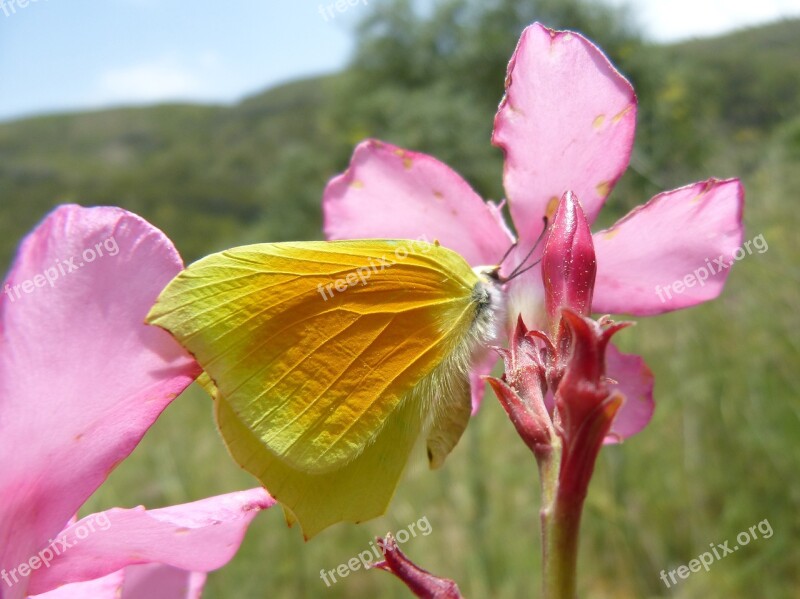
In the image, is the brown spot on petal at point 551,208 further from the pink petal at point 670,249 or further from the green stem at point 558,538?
the green stem at point 558,538

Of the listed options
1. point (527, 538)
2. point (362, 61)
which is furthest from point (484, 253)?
point (362, 61)

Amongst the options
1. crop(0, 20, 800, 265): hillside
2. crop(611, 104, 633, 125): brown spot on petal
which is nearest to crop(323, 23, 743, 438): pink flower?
crop(611, 104, 633, 125): brown spot on petal

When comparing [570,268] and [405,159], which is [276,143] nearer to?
[405,159]

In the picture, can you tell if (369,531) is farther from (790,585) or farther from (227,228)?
(227,228)

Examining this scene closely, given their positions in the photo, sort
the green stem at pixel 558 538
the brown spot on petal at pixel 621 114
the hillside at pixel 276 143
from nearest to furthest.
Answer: the green stem at pixel 558 538
the brown spot on petal at pixel 621 114
the hillside at pixel 276 143

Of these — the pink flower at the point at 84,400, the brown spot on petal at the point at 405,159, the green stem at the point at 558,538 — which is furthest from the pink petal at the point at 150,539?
the brown spot on petal at the point at 405,159

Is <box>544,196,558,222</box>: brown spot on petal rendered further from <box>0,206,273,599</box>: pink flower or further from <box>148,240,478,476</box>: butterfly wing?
<box>0,206,273,599</box>: pink flower
